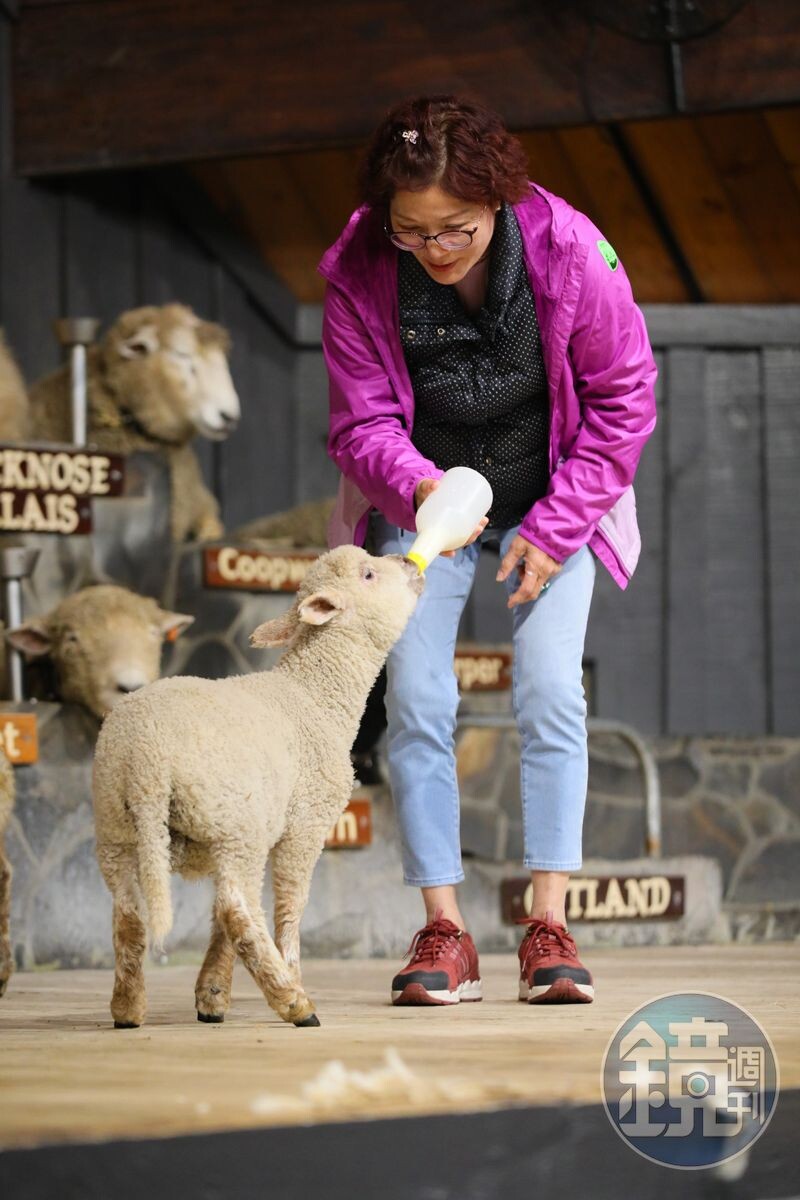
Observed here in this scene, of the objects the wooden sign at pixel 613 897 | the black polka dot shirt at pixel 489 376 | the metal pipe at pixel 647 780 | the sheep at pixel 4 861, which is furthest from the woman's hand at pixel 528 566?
the metal pipe at pixel 647 780

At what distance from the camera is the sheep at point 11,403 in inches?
193

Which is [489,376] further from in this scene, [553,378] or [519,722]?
[519,722]

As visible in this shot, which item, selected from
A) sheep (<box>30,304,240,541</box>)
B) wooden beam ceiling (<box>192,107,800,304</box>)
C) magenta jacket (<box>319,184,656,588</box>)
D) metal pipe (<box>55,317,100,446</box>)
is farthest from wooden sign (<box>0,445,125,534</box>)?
wooden beam ceiling (<box>192,107,800,304</box>)

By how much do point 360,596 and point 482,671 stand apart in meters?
2.69

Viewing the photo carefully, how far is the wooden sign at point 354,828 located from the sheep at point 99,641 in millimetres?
599

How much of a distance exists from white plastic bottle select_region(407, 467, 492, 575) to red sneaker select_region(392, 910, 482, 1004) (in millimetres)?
583

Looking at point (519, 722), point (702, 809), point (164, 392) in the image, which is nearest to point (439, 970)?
point (519, 722)

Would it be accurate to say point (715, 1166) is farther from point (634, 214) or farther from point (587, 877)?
point (634, 214)

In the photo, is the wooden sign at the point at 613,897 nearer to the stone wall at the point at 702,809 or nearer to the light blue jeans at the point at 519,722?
the light blue jeans at the point at 519,722

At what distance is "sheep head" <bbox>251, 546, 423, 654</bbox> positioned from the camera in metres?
2.46

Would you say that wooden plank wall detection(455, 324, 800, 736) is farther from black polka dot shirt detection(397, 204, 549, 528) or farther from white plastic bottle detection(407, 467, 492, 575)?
white plastic bottle detection(407, 467, 492, 575)

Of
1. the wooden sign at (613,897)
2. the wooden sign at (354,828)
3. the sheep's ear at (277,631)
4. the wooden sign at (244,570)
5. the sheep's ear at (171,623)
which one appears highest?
the wooden sign at (244,570)

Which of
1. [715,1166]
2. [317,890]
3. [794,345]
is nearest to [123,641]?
[317,890]

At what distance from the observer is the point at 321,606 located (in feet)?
8.05
